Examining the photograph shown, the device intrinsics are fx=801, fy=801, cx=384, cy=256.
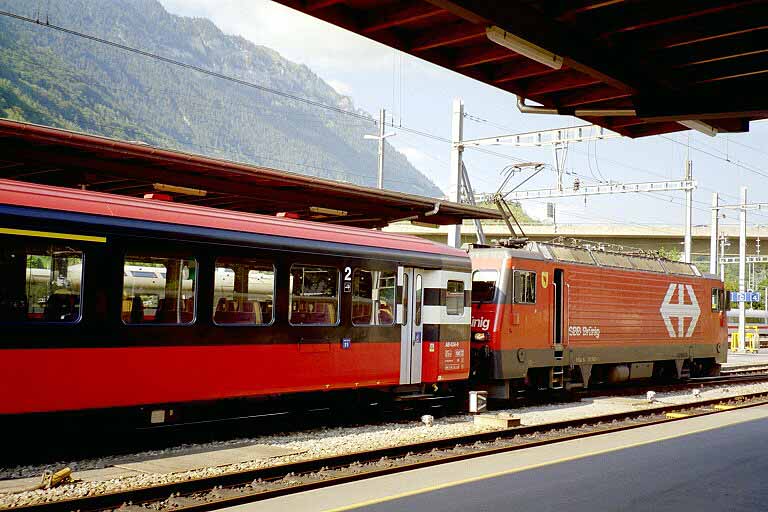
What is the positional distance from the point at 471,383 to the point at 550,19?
9.76 m

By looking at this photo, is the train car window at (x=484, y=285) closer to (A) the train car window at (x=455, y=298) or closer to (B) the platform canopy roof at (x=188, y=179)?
(A) the train car window at (x=455, y=298)

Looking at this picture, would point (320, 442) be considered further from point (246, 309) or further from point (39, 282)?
point (39, 282)

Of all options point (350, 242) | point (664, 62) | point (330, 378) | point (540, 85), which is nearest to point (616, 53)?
point (664, 62)

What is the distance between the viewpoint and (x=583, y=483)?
891cm

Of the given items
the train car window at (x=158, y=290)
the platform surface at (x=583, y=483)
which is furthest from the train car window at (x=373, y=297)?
the platform surface at (x=583, y=483)

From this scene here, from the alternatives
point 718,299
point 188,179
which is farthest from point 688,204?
point 188,179

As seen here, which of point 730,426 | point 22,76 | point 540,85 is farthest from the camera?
point 22,76

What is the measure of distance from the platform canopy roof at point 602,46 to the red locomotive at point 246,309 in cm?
414

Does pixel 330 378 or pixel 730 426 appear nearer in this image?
pixel 330 378

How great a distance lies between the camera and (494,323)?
1617 centimetres

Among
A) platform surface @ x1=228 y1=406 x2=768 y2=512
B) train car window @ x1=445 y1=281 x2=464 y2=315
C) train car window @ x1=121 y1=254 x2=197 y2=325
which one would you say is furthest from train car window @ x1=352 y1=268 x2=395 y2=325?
platform surface @ x1=228 y1=406 x2=768 y2=512

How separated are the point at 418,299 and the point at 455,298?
1042mm

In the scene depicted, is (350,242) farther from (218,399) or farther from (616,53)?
(616,53)

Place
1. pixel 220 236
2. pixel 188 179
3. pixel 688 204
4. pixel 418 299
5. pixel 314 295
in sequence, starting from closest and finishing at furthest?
pixel 220 236 → pixel 314 295 → pixel 418 299 → pixel 188 179 → pixel 688 204
